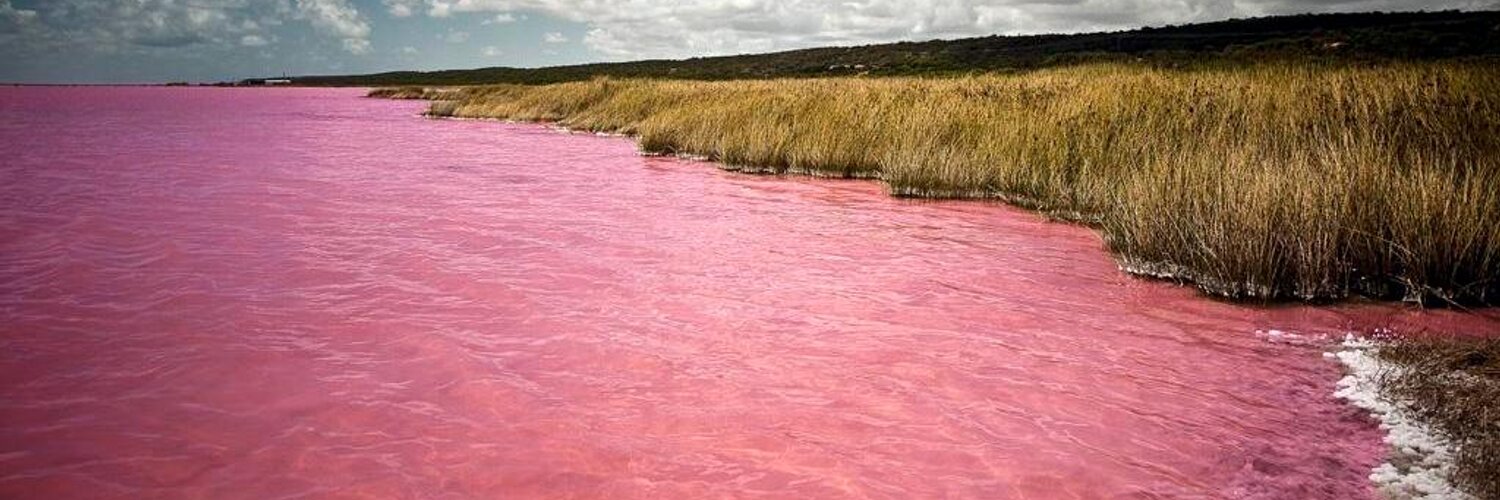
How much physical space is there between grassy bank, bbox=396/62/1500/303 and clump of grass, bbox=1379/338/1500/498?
1.17 m

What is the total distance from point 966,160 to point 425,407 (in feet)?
22.8

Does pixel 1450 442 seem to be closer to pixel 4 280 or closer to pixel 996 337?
pixel 996 337

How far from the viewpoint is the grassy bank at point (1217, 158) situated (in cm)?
451

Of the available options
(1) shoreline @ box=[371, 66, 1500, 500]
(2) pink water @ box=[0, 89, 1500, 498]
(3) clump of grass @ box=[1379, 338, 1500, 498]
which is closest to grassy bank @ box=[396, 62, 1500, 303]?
(1) shoreline @ box=[371, 66, 1500, 500]

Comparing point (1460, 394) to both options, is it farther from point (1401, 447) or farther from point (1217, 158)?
point (1217, 158)

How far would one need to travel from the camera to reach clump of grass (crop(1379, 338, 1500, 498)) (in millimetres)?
2367

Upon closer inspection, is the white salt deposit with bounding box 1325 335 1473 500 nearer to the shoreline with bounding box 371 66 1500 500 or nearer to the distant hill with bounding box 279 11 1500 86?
the shoreline with bounding box 371 66 1500 500

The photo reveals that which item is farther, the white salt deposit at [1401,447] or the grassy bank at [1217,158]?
the grassy bank at [1217,158]

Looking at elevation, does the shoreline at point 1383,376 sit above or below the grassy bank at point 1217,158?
below

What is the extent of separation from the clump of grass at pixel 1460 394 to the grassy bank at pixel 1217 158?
1170mm

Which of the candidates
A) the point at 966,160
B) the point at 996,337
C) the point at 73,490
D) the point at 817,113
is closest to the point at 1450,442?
the point at 996,337

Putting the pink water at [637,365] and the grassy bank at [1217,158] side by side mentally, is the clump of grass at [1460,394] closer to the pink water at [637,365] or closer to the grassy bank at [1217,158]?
the pink water at [637,365]

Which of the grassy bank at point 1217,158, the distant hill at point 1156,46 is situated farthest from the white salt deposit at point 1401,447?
the distant hill at point 1156,46

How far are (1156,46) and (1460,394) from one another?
217 ft
